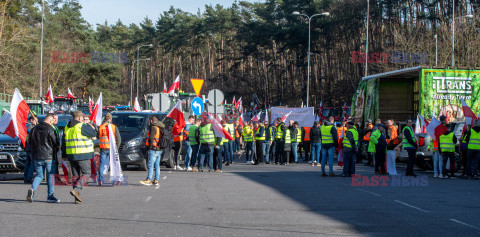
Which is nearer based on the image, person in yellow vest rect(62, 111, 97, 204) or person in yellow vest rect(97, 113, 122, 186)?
person in yellow vest rect(62, 111, 97, 204)

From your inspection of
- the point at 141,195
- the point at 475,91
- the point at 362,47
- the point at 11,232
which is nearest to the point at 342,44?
the point at 362,47

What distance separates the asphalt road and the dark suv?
269 centimetres

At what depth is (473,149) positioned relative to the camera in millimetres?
19141

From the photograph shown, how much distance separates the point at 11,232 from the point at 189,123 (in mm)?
14302

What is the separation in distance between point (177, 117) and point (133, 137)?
1507mm

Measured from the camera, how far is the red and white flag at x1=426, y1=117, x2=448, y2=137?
64.2ft

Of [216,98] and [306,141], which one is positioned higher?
[216,98]

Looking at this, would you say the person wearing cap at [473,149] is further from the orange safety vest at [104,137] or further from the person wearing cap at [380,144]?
the orange safety vest at [104,137]

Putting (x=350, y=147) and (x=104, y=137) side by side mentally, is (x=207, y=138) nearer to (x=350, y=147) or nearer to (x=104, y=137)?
(x=350, y=147)

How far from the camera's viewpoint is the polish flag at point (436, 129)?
64.2 feet

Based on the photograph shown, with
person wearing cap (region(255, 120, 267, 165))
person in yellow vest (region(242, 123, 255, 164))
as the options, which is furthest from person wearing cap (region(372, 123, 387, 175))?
person in yellow vest (region(242, 123, 255, 164))

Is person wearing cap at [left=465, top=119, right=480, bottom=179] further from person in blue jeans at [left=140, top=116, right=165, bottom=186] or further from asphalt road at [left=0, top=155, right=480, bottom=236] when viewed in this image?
person in blue jeans at [left=140, top=116, right=165, bottom=186]

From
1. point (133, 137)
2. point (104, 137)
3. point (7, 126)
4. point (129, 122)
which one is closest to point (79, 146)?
point (104, 137)

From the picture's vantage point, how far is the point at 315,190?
15336mm
